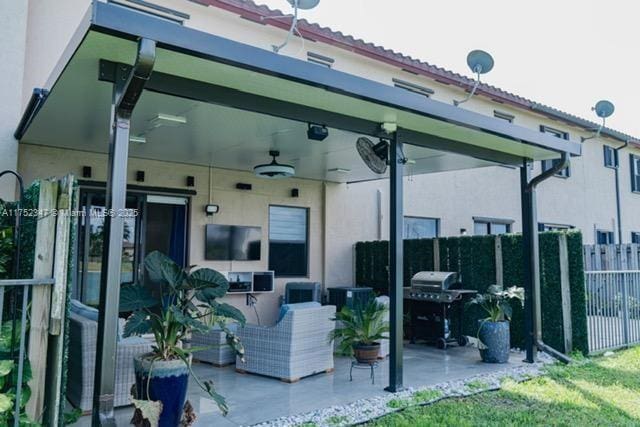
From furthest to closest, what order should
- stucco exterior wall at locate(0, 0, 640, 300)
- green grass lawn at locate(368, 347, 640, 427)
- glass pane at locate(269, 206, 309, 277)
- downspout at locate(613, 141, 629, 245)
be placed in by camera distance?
1. downspout at locate(613, 141, 629, 245)
2. glass pane at locate(269, 206, 309, 277)
3. stucco exterior wall at locate(0, 0, 640, 300)
4. green grass lawn at locate(368, 347, 640, 427)

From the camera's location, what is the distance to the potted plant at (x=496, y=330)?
6840 mm

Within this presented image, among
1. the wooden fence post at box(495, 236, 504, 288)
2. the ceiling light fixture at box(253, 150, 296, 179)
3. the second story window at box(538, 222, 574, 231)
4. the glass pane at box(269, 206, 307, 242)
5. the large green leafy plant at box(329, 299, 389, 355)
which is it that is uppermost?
the ceiling light fixture at box(253, 150, 296, 179)

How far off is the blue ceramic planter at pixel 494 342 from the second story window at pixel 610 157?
11.6 m

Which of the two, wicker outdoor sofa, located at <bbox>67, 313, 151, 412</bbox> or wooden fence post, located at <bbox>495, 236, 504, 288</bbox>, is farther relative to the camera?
wooden fence post, located at <bbox>495, 236, 504, 288</bbox>

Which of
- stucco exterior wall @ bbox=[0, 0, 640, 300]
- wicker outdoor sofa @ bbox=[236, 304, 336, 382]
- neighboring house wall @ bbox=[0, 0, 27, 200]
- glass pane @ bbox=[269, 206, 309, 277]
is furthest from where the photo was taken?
glass pane @ bbox=[269, 206, 309, 277]

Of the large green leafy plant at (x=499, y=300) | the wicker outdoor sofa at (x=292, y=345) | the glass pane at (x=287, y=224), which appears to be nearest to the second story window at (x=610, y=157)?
the large green leafy plant at (x=499, y=300)

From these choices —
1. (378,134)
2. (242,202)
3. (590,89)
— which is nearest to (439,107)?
(378,134)

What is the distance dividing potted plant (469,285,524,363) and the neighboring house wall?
6338 millimetres

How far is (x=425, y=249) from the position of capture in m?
9.13

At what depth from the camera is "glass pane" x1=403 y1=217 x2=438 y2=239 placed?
11.1 m

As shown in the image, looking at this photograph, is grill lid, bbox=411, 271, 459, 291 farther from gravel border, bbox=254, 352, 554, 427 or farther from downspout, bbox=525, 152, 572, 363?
gravel border, bbox=254, 352, 554, 427

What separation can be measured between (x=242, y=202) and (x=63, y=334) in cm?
588

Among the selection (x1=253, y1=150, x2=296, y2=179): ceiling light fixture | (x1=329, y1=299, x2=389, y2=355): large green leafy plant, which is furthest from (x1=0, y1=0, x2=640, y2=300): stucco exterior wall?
(x1=329, y1=299, x2=389, y2=355): large green leafy plant

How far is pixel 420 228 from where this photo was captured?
11.4 m
